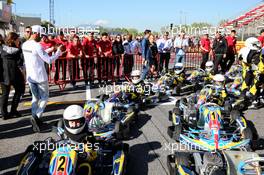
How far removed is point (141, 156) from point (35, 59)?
8.33ft

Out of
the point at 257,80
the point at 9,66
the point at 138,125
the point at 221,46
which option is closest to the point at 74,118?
the point at 138,125

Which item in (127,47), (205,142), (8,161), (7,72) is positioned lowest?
(8,161)

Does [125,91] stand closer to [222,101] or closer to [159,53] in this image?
[222,101]

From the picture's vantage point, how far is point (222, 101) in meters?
6.08

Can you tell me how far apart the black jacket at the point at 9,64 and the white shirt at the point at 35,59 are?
959mm

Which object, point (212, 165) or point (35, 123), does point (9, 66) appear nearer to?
point (35, 123)

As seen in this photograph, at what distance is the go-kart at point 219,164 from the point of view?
3.19m

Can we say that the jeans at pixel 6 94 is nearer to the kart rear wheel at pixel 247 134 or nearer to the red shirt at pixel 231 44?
the kart rear wheel at pixel 247 134

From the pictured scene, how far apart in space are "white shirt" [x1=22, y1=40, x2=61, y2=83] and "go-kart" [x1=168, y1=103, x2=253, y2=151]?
8.28ft

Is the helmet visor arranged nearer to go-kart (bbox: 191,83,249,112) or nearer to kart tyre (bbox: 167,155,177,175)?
kart tyre (bbox: 167,155,177,175)

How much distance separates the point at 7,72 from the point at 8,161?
232cm

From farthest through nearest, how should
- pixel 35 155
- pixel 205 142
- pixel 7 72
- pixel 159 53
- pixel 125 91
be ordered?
pixel 159 53 → pixel 125 91 → pixel 7 72 → pixel 205 142 → pixel 35 155

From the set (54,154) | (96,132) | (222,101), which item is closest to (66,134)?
(54,154)

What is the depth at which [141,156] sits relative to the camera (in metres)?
4.57
